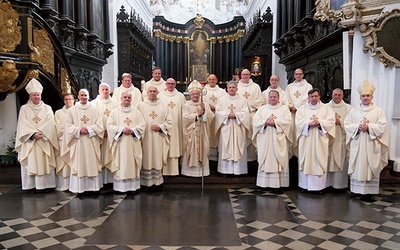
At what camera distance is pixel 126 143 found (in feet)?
21.0

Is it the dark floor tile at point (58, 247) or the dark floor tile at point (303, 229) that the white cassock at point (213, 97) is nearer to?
the dark floor tile at point (303, 229)

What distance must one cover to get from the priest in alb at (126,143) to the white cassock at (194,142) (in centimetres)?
102

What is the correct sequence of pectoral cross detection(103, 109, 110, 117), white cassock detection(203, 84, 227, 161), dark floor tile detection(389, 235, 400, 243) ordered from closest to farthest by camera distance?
dark floor tile detection(389, 235, 400, 243)
pectoral cross detection(103, 109, 110, 117)
white cassock detection(203, 84, 227, 161)

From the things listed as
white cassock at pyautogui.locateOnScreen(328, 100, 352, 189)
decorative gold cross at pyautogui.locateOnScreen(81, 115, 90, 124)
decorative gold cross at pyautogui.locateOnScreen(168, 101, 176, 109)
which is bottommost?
white cassock at pyautogui.locateOnScreen(328, 100, 352, 189)

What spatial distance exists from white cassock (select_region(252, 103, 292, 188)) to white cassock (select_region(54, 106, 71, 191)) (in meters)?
3.64

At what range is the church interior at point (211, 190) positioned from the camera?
4.55 m

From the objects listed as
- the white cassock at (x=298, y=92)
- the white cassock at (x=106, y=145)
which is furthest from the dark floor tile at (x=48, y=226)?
the white cassock at (x=298, y=92)

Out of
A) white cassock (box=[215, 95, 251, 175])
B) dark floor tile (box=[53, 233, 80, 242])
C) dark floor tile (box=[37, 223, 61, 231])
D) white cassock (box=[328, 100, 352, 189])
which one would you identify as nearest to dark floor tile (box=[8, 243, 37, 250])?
dark floor tile (box=[53, 233, 80, 242])

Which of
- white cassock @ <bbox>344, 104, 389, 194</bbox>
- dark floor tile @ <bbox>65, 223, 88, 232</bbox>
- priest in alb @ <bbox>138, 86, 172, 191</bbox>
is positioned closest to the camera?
dark floor tile @ <bbox>65, 223, 88, 232</bbox>

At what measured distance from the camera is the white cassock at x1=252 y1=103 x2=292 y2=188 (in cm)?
661

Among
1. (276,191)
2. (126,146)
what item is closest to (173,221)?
(126,146)

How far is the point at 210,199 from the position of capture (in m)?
6.17

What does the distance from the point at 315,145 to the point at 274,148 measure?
74cm

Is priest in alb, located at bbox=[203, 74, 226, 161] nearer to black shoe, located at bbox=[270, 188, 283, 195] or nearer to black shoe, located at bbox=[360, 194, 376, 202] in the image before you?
black shoe, located at bbox=[270, 188, 283, 195]
